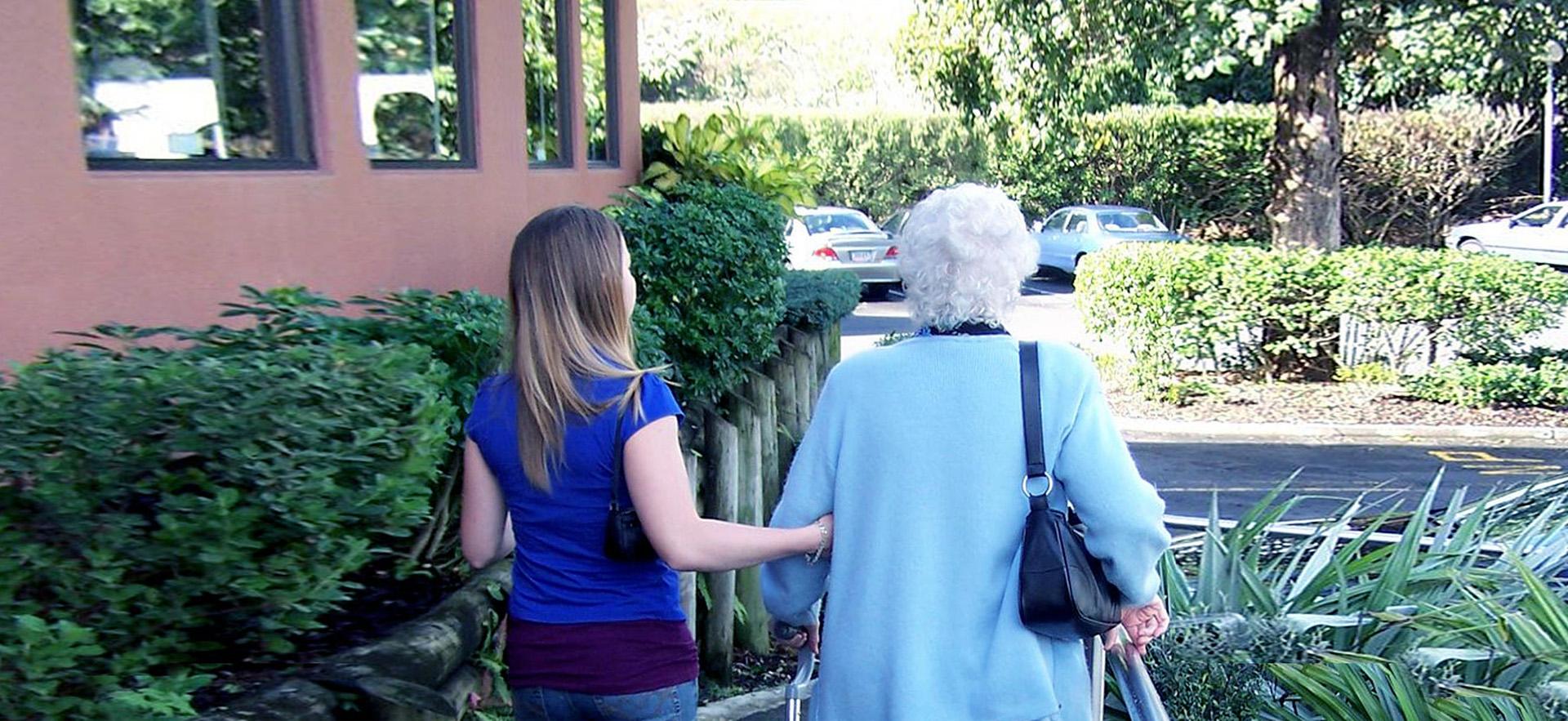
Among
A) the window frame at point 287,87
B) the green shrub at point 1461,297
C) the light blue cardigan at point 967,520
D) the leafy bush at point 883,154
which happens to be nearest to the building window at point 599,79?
the window frame at point 287,87

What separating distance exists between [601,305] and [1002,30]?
36.2 ft

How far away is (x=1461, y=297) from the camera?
11.6m

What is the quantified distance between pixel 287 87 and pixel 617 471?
2996mm

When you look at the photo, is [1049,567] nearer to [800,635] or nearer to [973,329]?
[973,329]

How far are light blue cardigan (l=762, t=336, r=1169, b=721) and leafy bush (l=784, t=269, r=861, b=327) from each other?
6297 mm

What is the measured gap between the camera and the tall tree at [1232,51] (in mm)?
11961

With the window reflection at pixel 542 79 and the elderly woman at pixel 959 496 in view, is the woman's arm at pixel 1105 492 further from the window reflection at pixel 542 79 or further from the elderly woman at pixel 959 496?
the window reflection at pixel 542 79

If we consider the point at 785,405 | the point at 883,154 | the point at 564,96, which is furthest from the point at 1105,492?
the point at 883,154

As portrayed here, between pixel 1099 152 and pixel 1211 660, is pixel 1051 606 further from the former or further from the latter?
pixel 1099 152

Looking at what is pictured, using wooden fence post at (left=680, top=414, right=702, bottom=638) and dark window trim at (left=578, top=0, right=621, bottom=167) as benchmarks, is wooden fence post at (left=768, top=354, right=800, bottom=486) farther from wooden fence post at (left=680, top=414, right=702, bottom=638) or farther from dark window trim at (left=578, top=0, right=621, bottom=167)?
→ wooden fence post at (left=680, top=414, right=702, bottom=638)

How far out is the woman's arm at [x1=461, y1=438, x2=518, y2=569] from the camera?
266 centimetres

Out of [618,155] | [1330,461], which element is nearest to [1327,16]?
[1330,461]

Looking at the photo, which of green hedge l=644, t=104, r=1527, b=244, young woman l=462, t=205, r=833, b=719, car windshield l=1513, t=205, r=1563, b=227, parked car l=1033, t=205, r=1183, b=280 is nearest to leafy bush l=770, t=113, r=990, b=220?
green hedge l=644, t=104, r=1527, b=244

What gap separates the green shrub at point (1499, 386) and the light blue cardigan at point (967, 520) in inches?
406
